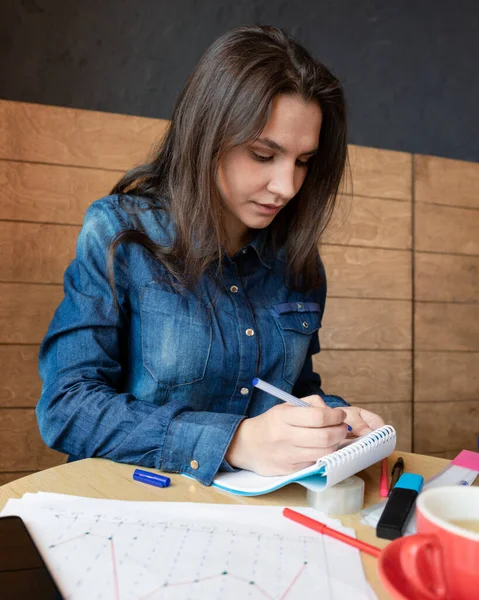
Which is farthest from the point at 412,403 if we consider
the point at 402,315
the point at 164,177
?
the point at 164,177

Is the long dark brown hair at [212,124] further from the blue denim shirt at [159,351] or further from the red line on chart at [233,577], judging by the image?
the red line on chart at [233,577]

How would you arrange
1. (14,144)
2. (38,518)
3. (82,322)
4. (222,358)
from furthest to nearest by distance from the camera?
(14,144), (222,358), (82,322), (38,518)

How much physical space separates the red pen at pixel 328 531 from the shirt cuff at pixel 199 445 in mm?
134

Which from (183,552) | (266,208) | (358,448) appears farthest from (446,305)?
(183,552)

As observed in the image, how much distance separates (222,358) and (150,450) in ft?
0.86

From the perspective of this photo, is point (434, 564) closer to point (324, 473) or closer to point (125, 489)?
point (324, 473)

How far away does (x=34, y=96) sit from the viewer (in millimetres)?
1837

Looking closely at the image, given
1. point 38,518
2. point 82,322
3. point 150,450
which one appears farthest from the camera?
point 82,322

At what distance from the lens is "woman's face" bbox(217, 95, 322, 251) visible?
0.97 metres

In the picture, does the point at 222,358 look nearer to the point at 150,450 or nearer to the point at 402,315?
the point at 150,450

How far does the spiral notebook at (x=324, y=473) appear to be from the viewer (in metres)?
0.65

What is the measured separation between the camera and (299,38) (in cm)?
221

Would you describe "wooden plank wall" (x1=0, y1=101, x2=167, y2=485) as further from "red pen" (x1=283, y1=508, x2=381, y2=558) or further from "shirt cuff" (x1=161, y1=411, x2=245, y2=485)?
"red pen" (x1=283, y1=508, x2=381, y2=558)

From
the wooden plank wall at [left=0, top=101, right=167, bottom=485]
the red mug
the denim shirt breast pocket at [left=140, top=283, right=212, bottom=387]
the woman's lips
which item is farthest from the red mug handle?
the wooden plank wall at [left=0, top=101, right=167, bottom=485]
